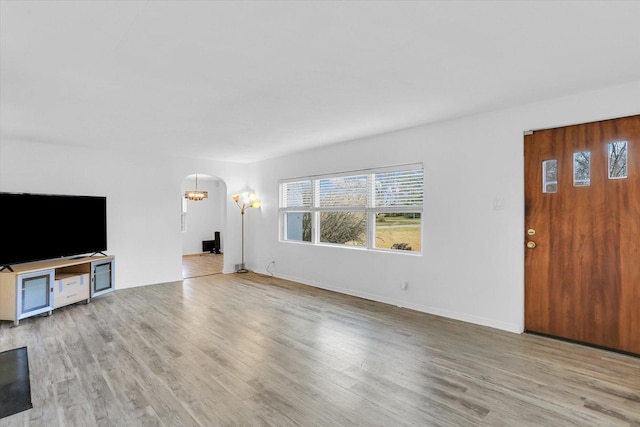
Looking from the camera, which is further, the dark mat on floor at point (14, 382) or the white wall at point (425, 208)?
the white wall at point (425, 208)

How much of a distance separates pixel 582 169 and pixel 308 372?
3102mm

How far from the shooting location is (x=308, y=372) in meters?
2.55

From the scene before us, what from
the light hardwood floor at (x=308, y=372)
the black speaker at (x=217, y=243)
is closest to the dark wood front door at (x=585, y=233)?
the light hardwood floor at (x=308, y=372)

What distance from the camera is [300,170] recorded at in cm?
575

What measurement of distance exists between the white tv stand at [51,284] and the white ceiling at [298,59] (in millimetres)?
1760

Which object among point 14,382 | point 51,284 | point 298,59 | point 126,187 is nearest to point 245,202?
point 126,187

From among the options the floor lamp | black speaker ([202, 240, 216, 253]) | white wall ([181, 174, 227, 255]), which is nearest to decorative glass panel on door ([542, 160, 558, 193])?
the floor lamp

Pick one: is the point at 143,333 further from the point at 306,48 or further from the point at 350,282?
the point at 306,48

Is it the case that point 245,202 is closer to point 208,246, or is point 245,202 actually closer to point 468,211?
point 208,246

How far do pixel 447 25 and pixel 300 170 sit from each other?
4023 millimetres

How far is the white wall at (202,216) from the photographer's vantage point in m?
10.0

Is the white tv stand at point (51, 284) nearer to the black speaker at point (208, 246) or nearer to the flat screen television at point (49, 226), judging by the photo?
the flat screen television at point (49, 226)

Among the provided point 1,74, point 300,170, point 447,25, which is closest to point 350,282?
point 300,170

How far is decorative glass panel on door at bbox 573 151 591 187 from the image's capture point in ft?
9.93
